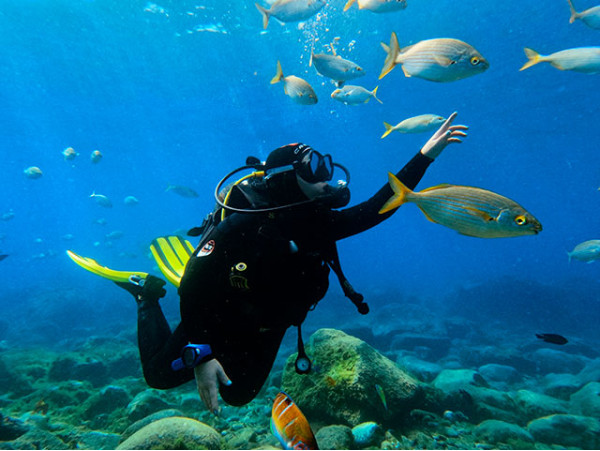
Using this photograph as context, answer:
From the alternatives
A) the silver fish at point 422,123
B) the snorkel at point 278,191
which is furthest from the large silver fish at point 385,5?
the snorkel at point 278,191

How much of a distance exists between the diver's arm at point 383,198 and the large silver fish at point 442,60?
0.59 meters

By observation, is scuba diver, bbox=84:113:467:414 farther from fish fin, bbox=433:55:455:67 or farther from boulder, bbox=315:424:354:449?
boulder, bbox=315:424:354:449

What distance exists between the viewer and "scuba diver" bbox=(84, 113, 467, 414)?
7.45 ft

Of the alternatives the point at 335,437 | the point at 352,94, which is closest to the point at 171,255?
the point at 335,437

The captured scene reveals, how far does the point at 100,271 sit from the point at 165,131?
1399 inches

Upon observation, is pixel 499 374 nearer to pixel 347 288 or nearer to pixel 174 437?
pixel 347 288

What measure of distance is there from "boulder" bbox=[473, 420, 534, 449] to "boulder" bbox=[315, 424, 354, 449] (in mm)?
2140

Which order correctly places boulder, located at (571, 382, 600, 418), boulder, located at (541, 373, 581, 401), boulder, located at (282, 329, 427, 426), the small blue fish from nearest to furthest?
the small blue fish, boulder, located at (282, 329, 427, 426), boulder, located at (571, 382, 600, 418), boulder, located at (541, 373, 581, 401)

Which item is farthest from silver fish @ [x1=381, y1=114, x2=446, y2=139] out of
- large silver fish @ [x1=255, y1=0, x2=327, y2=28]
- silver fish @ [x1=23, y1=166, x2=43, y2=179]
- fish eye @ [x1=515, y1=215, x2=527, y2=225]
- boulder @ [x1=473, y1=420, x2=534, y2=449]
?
silver fish @ [x1=23, y1=166, x2=43, y2=179]

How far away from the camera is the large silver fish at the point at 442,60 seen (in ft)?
9.45

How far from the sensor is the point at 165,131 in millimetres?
34406

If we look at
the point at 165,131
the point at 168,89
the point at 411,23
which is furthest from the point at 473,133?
the point at 165,131

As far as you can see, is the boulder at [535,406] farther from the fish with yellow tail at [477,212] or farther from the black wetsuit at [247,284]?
the fish with yellow tail at [477,212]

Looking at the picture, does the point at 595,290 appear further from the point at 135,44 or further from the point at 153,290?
the point at 135,44
